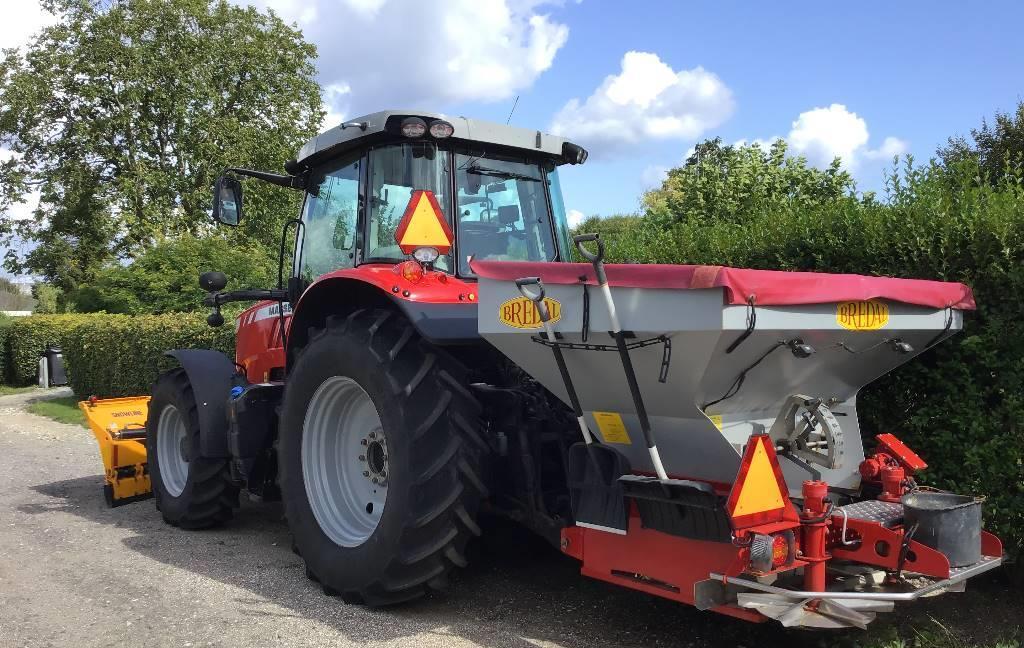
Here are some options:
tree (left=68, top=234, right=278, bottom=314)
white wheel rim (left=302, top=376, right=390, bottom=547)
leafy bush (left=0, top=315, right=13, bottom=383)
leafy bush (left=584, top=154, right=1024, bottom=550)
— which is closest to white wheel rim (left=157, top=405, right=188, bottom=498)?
white wheel rim (left=302, top=376, right=390, bottom=547)

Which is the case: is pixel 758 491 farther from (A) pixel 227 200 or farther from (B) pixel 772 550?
(A) pixel 227 200

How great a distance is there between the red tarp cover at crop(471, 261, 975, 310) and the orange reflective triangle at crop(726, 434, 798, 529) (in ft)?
1.73

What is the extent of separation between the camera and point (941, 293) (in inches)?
136

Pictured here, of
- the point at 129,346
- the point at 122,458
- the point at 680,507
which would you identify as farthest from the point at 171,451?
the point at 129,346

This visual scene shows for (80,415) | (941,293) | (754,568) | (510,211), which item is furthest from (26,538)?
(80,415)

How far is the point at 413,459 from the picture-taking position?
3.58 metres

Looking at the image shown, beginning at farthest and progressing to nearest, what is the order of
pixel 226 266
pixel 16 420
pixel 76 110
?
pixel 76 110 → pixel 226 266 → pixel 16 420

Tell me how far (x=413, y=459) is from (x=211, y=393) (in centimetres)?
240

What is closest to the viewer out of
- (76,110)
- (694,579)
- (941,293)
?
(694,579)

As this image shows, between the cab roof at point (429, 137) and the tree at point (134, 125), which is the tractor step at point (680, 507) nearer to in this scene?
the cab roof at point (429, 137)

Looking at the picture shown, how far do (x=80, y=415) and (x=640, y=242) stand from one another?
1040 centimetres

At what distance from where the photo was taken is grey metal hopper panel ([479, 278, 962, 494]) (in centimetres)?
271

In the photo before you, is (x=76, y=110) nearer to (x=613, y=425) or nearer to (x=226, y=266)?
(x=226, y=266)

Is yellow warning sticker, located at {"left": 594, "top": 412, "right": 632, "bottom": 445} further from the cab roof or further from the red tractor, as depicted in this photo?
the cab roof
